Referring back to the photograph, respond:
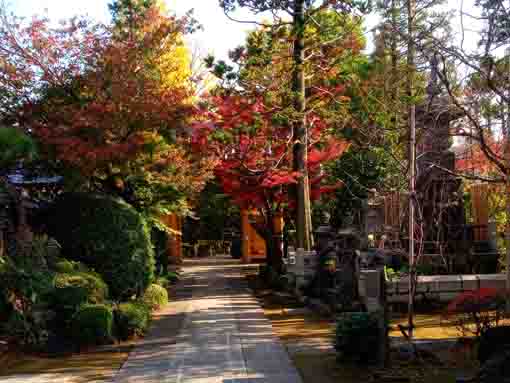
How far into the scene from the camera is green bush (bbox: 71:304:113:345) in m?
10.3

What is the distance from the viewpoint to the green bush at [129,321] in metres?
11.0

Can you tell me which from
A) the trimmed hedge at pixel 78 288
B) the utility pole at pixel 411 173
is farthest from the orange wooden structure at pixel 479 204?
the trimmed hedge at pixel 78 288

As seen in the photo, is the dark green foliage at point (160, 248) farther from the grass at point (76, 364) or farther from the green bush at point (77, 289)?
the grass at point (76, 364)

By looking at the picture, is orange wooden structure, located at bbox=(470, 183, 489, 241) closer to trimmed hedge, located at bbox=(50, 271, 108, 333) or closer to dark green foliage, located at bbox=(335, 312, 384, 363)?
dark green foliage, located at bbox=(335, 312, 384, 363)

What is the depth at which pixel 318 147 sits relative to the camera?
18.6 metres

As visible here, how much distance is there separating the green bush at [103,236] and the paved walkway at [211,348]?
118 cm

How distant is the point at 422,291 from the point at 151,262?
5568mm

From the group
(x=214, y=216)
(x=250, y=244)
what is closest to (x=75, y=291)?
Result: (x=250, y=244)

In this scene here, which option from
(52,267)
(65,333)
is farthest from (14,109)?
(65,333)

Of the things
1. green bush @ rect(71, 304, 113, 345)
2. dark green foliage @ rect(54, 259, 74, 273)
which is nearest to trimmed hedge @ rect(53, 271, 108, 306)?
dark green foliage @ rect(54, 259, 74, 273)

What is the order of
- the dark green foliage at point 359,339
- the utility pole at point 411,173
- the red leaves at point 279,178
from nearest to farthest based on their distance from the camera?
1. the dark green foliage at point 359,339
2. the utility pole at point 411,173
3. the red leaves at point 279,178

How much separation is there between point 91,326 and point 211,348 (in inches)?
79.6

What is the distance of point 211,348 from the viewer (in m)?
9.91

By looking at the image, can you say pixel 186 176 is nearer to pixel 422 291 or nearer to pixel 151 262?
pixel 151 262
